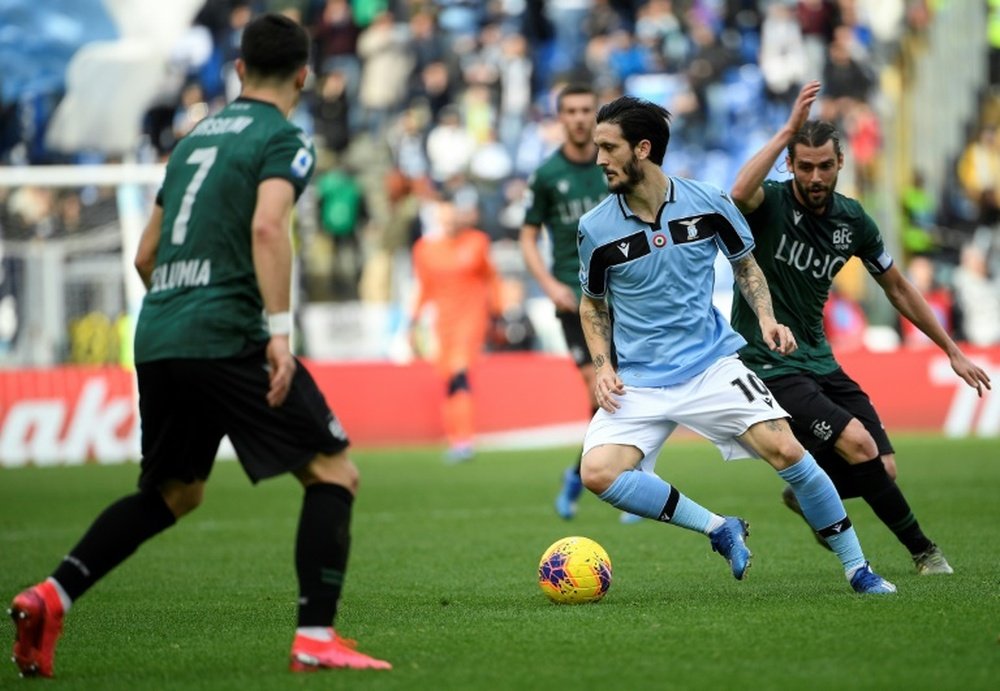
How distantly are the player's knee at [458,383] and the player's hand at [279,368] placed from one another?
1314 centimetres

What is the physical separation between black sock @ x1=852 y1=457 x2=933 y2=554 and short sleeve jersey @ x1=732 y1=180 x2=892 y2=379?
0.54 meters

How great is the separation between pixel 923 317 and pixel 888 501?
3.03ft

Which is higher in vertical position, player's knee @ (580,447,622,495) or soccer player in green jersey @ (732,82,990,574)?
soccer player in green jersey @ (732,82,990,574)

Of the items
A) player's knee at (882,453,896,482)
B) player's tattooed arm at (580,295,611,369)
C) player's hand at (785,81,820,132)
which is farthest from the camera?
player's knee at (882,453,896,482)

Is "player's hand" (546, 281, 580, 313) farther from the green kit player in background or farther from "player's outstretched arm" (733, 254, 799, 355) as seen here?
"player's outstretched arm" (733, 254, 799, 355)

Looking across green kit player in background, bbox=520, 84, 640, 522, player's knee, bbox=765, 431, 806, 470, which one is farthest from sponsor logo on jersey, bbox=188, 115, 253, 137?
green kit player in background, bbox=520, 84, 640, 522

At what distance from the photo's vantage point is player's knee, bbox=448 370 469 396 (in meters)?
19.1

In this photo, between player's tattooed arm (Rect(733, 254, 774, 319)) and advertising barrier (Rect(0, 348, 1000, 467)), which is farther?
advertising barrier (Rect(0, 348, 1000, 467))

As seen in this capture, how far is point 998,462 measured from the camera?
1688 centimetres

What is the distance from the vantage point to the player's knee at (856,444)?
8516 mm

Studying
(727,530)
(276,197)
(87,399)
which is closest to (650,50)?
(87,399)

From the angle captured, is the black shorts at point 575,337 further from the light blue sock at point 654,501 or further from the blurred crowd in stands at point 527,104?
the blurred crowd in stands at point 527,104

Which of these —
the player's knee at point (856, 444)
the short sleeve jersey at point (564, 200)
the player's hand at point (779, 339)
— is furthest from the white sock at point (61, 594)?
the short sleeve jersey at point (564, 200)

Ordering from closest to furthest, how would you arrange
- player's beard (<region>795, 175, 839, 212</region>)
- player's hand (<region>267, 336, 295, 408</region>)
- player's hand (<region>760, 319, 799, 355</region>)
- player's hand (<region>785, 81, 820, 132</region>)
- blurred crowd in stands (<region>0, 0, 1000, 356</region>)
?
1. player's hand (<region>267, 336, 295, 408</region>)
2. player's hand (<region>760, 319, 799, 355</region>)
3. player's hand (<region>785, 81, 820, 132</region>)
4. player's beard (<region>795, 175, 839, 212</region>)
5. blurred crowd in stands (<region>0, 0, 1000, 356</region>)
